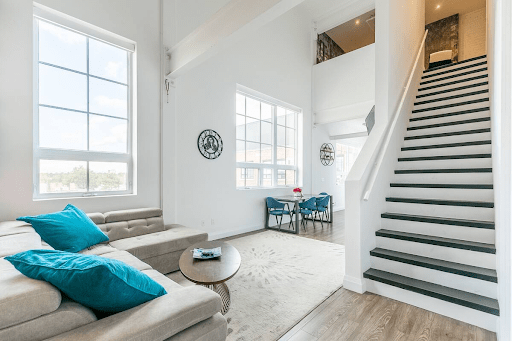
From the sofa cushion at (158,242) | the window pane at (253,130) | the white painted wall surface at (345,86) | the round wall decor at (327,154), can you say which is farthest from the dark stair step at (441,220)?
the round wall decor at (327,154)

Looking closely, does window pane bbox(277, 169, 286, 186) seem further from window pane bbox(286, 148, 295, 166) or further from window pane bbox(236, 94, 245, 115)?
window pane bbox(236, 94, 245, 115)

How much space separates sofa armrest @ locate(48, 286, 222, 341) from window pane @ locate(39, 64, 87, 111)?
128 inches

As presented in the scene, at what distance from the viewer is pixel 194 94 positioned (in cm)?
456

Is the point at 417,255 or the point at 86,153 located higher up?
the point at 86,153

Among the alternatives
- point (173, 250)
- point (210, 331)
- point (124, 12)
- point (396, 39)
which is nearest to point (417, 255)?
point (210, 331)

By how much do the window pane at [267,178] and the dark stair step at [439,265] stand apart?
11.7ft

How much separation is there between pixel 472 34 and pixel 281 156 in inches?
304

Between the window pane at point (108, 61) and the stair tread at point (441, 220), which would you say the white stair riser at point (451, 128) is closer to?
the stair tread at point (441, 220)

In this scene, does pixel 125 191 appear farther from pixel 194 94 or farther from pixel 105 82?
pixel 194 94

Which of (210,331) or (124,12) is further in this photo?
(124,12)

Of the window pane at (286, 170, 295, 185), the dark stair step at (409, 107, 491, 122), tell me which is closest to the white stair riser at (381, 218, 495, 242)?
the dark stair step at (409, 107, 491, 122)

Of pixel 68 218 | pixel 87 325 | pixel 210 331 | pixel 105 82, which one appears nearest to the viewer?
pixel 87 325

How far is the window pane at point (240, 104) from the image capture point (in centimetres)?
552

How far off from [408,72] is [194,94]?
3982 millimetres
